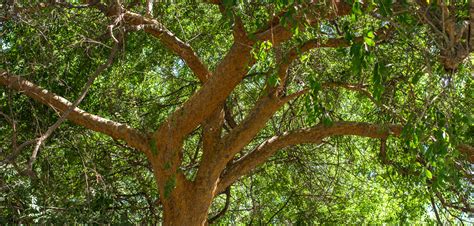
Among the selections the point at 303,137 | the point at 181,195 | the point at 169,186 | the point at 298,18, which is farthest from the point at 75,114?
the point at 298,18

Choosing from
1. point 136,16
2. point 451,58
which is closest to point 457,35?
point 451,58

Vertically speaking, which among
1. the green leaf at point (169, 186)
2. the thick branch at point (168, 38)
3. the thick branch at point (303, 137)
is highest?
the thick branch at point (168, 38)

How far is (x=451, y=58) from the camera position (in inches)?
171

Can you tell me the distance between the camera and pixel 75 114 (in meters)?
6.68

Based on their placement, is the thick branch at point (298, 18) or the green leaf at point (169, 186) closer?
the thick branch at point (298, 18)

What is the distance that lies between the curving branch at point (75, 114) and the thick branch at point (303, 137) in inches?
37.9

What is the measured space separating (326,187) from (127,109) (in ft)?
8.25

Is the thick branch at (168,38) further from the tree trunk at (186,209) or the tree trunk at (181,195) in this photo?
the tree trunk at (186,209)

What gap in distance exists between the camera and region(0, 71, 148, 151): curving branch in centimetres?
648

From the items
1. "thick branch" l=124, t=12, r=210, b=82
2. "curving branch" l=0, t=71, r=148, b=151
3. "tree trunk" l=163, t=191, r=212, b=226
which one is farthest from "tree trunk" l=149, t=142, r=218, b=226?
"thick branch" l=124, t=12, r=210, b=82

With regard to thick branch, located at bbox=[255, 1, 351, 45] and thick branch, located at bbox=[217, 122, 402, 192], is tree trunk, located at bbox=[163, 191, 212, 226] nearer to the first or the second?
thick branch, located at bbox=[217, 122, 402, 192]

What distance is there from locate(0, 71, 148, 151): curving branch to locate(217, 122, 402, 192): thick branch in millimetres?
961

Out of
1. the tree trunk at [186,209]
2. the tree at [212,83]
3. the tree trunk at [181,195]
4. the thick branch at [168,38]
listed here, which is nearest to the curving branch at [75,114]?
the tree at [212,83]

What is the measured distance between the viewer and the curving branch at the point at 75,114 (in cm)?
648
